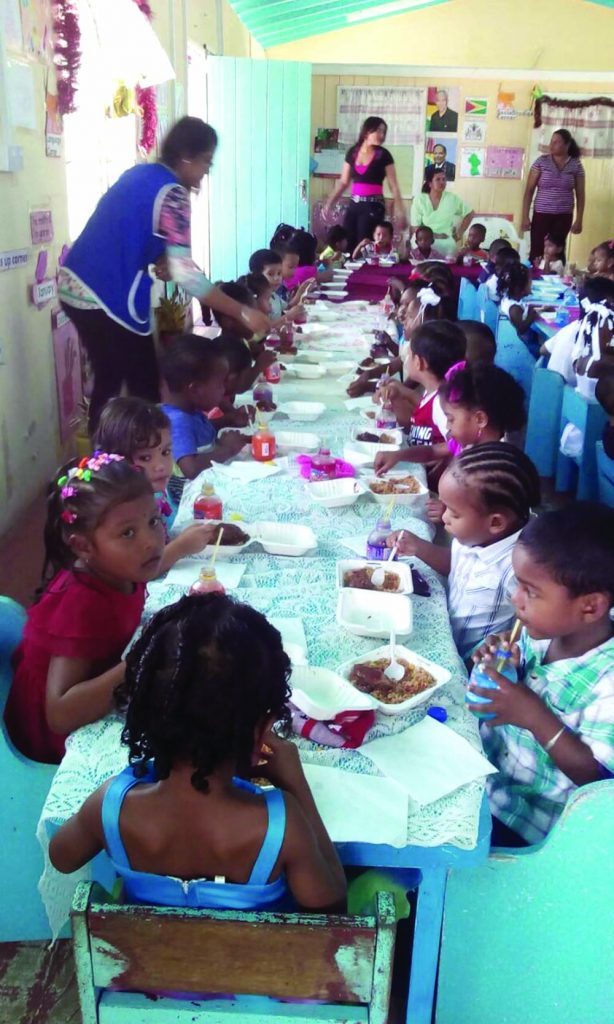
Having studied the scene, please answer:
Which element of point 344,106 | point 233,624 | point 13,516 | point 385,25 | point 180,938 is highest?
point 385,25

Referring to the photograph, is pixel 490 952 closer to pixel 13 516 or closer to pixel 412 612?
pixel 412 612

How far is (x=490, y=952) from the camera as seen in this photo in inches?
49.8

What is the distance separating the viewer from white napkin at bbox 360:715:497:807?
47.9 inches

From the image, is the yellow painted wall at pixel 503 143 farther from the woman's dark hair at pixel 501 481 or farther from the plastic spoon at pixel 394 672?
the plastic spoon at pixel 394 672

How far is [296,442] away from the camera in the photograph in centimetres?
278

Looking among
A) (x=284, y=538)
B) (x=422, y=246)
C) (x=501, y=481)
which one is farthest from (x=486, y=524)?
(x=422, y=246)

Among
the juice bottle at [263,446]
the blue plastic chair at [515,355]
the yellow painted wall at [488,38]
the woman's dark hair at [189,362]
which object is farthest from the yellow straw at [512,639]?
the yellow painted wall at [488,38]

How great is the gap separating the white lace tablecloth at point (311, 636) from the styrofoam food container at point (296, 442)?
3.3 inches

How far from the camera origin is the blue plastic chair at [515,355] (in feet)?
16.2

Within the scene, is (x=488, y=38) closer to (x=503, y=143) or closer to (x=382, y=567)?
(x=503, y=143)

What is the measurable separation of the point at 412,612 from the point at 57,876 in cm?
81

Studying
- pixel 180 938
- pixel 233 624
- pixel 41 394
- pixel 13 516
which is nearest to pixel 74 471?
pixel 233 624

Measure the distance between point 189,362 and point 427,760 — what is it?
1.75m

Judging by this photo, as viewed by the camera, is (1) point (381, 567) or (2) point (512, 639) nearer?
(2) point (512, 639)
